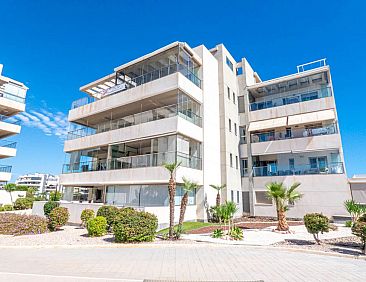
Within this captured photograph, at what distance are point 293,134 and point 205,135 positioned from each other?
1098 cm

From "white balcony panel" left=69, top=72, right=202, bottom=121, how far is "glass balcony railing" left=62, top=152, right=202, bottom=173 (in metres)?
5.90

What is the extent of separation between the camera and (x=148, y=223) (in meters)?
12.6

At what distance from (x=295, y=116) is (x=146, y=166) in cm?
1796

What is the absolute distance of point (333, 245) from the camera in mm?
12094

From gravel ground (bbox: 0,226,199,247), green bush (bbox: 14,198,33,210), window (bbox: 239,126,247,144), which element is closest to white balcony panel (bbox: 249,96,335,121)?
window (bbox: 239,126,247,144)

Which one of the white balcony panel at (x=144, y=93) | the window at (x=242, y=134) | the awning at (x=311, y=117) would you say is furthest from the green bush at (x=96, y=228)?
the awning at (x=311, y=117)

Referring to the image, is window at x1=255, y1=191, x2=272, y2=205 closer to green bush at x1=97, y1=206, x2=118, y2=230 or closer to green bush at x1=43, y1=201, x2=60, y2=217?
green bush at x1=97, y1=206, x2=118, y2=230

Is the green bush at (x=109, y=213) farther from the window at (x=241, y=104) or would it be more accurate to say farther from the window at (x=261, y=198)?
the window at (x=241, y=104)

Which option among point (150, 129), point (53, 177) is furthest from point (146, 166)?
point (53, 177)

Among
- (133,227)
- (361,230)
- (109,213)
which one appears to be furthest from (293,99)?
(133,227)

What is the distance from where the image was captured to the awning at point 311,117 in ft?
81.0

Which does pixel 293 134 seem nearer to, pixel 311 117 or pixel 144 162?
pixel 311 117

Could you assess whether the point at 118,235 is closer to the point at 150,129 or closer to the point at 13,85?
the point at 150,129

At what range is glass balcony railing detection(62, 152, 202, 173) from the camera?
1991cm
